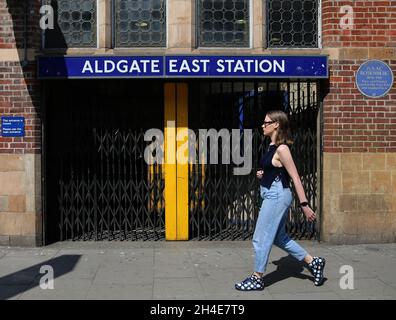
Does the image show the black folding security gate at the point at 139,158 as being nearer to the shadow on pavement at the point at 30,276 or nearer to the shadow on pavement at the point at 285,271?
the shadow on pavement at the point at 30,276

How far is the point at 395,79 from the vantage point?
8.34 metres

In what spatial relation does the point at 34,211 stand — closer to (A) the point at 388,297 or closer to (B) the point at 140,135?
(B) the point at 140,135

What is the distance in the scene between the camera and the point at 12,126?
26.7 feet

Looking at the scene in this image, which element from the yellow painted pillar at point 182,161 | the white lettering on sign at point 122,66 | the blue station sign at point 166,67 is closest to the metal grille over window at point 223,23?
the blue station sign at point 166,67

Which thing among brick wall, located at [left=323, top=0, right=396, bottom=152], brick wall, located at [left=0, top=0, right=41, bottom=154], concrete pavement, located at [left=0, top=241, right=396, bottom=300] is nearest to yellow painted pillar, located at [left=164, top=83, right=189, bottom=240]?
concrete pavement, located at [left=0, top=241, right=396, bottom=300]

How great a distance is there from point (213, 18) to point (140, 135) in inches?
81.5

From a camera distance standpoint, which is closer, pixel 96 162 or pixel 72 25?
pixel 72 25

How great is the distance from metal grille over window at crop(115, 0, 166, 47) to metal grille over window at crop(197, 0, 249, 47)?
58 centimetres

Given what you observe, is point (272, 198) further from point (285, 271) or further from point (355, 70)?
point (355, 70)

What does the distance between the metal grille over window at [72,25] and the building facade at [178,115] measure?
0.01 m

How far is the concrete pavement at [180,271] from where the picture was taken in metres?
5.98

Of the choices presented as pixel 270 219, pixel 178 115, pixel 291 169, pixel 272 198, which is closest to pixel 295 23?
pixel 178 115

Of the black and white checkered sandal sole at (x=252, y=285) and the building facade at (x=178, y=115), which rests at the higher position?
the building facade at (x=178, y=115)

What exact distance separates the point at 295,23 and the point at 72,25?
334 centimetres
